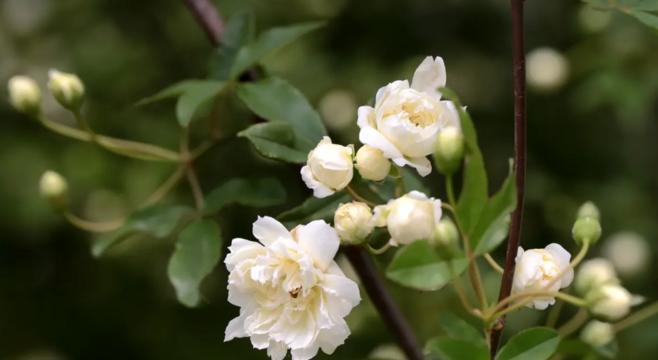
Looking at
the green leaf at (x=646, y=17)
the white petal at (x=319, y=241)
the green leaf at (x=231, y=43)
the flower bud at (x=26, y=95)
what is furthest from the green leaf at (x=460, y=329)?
the flower bud at (x=26, y=95)

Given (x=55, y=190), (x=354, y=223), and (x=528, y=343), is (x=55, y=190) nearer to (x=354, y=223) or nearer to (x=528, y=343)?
(x=354, y=223)

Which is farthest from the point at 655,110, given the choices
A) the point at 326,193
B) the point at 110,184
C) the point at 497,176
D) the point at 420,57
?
the point at 326,193

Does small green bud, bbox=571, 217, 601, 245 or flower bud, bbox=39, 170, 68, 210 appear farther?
flower bud, bbox=39, 170, 68, 210

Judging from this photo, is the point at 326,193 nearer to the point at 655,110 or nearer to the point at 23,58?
the point at 23,58

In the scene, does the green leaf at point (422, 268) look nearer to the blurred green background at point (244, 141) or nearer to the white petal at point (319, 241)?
the white petal at point (319, 241)

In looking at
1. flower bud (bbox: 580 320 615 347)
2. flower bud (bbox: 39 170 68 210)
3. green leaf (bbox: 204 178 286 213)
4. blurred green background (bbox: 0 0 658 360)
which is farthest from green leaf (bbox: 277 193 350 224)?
blurred green background (bbox: 0 0 658 360)

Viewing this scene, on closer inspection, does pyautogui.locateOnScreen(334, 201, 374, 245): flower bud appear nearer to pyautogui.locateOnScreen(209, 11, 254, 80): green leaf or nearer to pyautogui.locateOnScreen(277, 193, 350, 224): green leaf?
pyautogui.locateOnScreen(277, 193, 350, 224): green leaf
